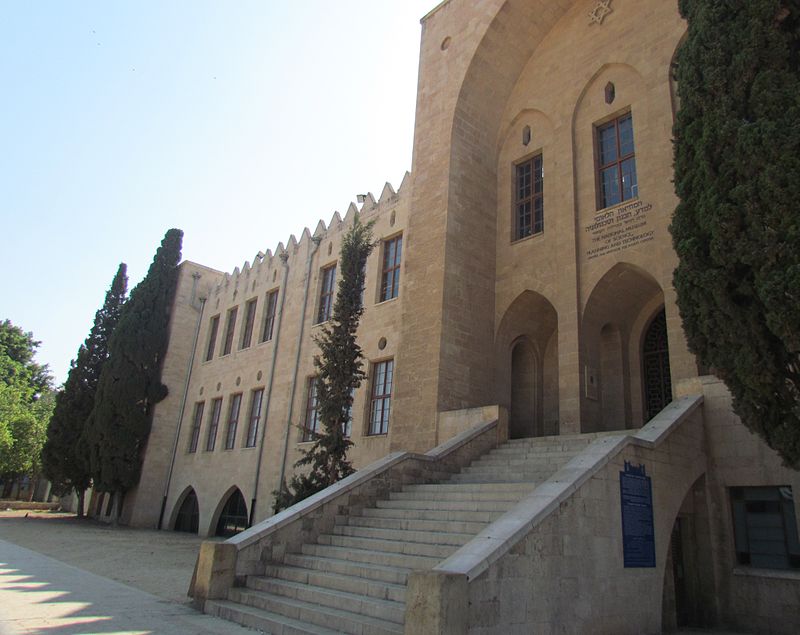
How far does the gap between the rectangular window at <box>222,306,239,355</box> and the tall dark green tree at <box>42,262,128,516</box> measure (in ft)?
20.3

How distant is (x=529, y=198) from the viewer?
15.5m

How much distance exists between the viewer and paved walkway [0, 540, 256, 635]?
575 cm

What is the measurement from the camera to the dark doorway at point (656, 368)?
521 inches

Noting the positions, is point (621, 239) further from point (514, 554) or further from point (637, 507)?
point (514, 554)

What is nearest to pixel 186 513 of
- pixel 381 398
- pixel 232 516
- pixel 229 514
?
pixel 229 514

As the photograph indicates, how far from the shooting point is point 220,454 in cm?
2298

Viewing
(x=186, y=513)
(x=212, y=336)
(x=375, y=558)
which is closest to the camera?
(x=375, y=558)

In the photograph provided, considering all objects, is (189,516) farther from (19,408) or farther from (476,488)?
(476,488)

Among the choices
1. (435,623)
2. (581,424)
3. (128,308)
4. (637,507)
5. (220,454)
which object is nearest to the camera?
(435,623)

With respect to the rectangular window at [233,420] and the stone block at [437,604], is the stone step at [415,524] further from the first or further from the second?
the rectangular window at [233,420]

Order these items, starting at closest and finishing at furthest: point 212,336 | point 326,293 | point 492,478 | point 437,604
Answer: point 437,604, point 492,478, point 326,293, point 212,336

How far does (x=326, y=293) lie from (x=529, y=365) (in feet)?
26.6

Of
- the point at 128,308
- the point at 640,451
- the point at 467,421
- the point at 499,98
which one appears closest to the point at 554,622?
the point at 640,451

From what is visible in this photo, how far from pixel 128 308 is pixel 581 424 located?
71.6 ft
